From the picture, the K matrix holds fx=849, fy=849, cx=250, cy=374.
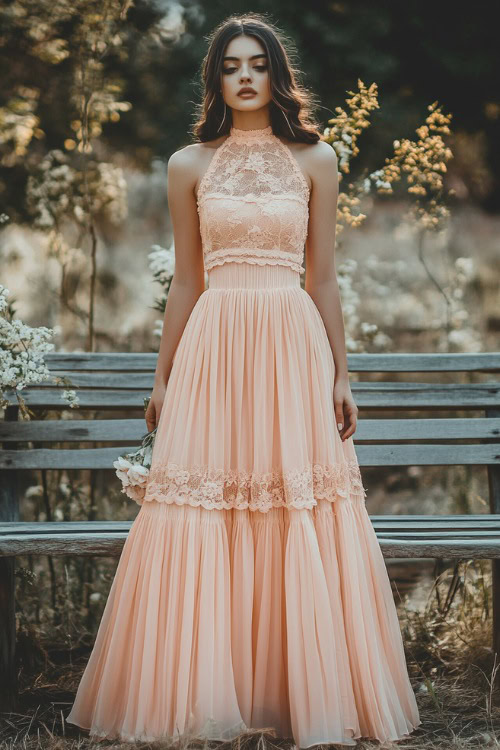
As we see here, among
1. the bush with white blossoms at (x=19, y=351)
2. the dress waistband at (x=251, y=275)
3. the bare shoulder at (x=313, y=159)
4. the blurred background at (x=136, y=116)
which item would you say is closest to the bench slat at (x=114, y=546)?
the bush with white blossoms at (x=19, y=351)

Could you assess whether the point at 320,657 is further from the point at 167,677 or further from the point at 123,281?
the point at 123,281

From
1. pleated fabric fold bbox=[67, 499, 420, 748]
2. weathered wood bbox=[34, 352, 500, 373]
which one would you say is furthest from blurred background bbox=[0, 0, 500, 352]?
pleated fabric fold bbox=[67, 499, 420, 748]

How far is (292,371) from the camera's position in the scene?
256cm

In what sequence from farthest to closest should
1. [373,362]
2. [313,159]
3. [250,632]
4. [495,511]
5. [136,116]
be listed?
[136,116] < [373,362] < [495,511] < [313,159] < [250,632]

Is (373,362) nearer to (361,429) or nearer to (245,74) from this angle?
(361,429)

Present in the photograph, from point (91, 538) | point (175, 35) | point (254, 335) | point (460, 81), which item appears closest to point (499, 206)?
point (460, 81)

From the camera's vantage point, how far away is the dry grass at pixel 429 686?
2605 millimetres

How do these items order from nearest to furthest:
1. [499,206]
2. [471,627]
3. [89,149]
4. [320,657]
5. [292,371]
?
[320,657] → [292,371] → [471,627] → [89,149] → [499,206]

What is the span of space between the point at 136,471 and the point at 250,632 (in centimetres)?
58

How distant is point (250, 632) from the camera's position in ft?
8.07

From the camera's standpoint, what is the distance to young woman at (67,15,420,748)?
241cm

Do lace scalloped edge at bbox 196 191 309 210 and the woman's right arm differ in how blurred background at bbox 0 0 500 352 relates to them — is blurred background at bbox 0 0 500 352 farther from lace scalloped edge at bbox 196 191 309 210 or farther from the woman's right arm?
lace scalloped edge at bbox 196 191 309 210

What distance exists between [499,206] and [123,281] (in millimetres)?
2204

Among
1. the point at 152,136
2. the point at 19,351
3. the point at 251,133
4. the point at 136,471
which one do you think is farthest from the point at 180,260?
the point at 152,136
